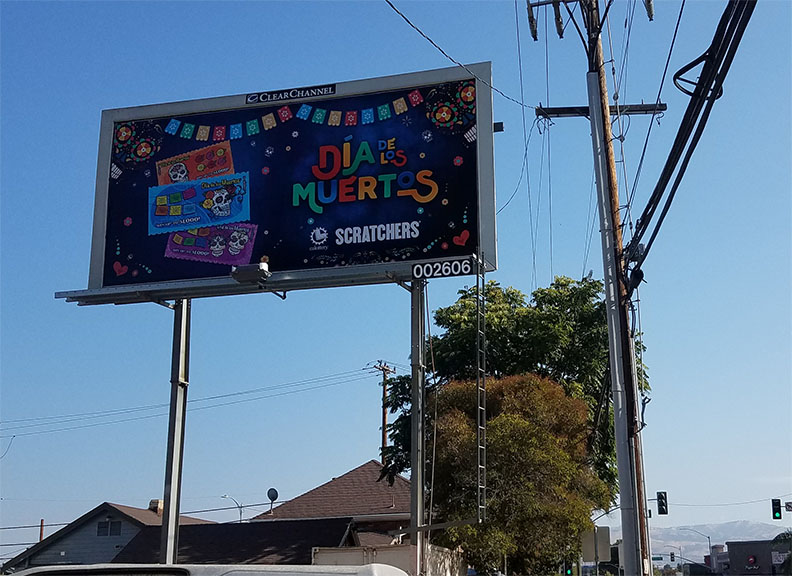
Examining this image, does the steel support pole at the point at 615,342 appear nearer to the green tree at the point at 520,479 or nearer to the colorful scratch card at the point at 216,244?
the green tree at the point at 520,479

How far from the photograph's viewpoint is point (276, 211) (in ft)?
56.9

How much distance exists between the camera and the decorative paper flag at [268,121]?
17.9 metres

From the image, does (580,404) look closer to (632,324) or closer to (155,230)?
(632,324)

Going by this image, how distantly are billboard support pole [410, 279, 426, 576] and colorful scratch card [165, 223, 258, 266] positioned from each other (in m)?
3.29

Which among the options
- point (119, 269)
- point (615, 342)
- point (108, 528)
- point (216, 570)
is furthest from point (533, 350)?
point (216, 570)

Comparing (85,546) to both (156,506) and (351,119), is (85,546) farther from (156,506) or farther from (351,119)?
(351,119)

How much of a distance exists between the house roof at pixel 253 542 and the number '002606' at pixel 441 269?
39.5 ft

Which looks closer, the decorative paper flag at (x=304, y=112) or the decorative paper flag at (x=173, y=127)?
the decorative paper flag at (x=304, y=112)

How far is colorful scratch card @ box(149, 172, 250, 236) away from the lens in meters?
17.6

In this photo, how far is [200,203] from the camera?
17.8 m

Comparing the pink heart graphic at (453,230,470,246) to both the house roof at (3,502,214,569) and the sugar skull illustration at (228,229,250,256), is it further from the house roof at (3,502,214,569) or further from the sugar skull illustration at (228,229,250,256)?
the house roof at (3,502,214,569)

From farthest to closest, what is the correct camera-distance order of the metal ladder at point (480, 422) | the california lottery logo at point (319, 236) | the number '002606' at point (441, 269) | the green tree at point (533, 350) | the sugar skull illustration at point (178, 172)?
1. the green tree at point (533, 350)
2. the sugar skull illustration at point (178, 172)
3. the california lottery logo at point (319, 236)
4. the number '002606' at point (441, 269)
5. the metal ladder at point (480, 422)

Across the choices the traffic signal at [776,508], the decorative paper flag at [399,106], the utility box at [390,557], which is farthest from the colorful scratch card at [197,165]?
the traffic signal at [776,508]

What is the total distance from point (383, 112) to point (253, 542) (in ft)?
50.3
